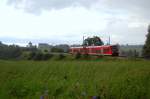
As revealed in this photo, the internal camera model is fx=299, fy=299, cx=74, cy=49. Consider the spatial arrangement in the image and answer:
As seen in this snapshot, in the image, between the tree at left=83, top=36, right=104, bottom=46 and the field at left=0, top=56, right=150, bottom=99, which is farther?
the tree at left=83, top=36, right=104, bottom=46

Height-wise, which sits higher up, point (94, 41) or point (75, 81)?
point (94, 41)

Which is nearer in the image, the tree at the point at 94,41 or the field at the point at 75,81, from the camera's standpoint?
the field at the point at 75,81

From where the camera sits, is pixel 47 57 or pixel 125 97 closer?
pixel 125 97

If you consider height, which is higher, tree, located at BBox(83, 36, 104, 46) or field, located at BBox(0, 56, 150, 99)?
tree, located at BBox(83, 36, 104, 46)

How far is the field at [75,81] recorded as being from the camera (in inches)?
623

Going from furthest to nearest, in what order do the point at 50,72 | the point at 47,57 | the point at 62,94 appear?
the point at 47,57 → the point at 50,72 → the point at 62,94

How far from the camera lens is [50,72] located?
21.8m

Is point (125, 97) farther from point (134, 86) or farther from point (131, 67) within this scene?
point (131, 67)

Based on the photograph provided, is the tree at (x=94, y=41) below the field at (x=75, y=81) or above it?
above

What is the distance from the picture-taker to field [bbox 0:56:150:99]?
15824mm

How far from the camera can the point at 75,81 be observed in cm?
1862

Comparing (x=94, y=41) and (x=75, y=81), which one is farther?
(x=94, y=41)

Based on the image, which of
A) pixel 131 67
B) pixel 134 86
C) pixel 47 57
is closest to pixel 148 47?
pixel 47 57

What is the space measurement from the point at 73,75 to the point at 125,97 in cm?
576
